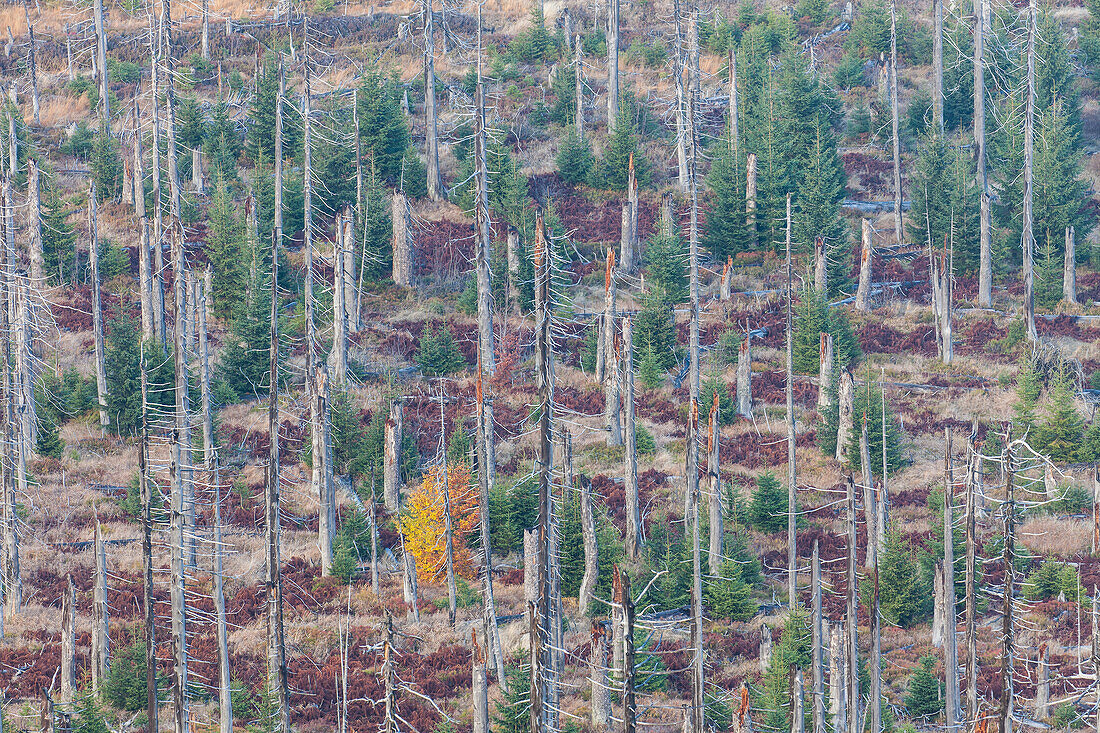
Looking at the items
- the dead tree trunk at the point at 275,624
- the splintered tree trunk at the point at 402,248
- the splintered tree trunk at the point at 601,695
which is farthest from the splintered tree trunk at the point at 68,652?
the splintered tree trunk at the point at 402,248

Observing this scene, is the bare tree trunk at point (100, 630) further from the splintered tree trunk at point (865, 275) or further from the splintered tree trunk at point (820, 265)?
the splintered tree trunk at point (865, 275)

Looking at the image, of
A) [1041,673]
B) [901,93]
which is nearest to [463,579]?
[1041,673]

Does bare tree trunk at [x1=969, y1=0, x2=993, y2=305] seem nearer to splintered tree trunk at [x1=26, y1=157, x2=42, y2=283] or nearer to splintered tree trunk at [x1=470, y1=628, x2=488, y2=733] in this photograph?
splintered tree trunk at [x1=470, y1=628, x2=488, y2=733]

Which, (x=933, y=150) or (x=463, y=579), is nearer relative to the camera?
(x=463, y=579)

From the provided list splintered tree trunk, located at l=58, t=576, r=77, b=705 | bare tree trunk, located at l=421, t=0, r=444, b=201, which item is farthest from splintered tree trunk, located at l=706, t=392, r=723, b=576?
bare tree trunk, located at l=421, t=0, r=444, b=201

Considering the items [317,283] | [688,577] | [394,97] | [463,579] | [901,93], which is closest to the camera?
[688,577]

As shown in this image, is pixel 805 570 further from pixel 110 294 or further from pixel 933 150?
pixel 110 294

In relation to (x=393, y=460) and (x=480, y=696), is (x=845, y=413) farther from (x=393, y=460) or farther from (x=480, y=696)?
(x=480, y=696)
